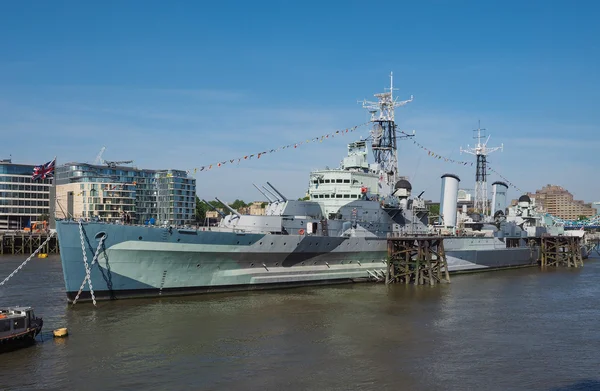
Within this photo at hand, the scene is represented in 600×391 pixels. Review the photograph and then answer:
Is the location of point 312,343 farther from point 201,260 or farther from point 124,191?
point 124,191

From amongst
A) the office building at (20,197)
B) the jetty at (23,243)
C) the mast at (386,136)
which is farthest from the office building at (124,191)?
the mast at (386,136)

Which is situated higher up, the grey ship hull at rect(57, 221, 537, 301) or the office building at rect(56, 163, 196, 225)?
the office building at rect(56, 163, 196, 225)

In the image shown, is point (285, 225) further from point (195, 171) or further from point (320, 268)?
point (195, 171)

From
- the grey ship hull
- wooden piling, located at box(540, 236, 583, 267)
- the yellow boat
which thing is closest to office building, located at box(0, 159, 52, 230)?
the grey ship hull

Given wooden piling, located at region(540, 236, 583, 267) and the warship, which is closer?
the warship

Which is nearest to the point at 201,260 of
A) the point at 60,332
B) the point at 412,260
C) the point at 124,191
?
the point at 60,332

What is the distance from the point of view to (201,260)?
28.0 m

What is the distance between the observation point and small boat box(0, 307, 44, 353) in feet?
59.4

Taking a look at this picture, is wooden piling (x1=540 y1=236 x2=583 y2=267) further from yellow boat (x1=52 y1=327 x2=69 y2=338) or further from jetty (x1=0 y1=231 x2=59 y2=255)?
jetty (x1=0 y1=231 x2=59 y2=255)

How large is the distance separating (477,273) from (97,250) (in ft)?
103

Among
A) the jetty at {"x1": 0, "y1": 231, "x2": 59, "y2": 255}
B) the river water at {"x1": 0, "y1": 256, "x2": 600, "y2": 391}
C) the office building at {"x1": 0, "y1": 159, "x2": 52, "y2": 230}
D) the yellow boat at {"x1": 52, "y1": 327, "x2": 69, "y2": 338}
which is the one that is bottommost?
the river water at {"x1": 0, "y1": 256, "x2": 600, "y2": 391}

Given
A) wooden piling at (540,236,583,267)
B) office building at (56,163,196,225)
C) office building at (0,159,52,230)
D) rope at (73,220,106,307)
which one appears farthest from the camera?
office building at (56,163,196,225)

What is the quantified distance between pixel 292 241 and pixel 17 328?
1538 cm

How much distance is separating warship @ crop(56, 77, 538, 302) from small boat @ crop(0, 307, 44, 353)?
19.0 feet
